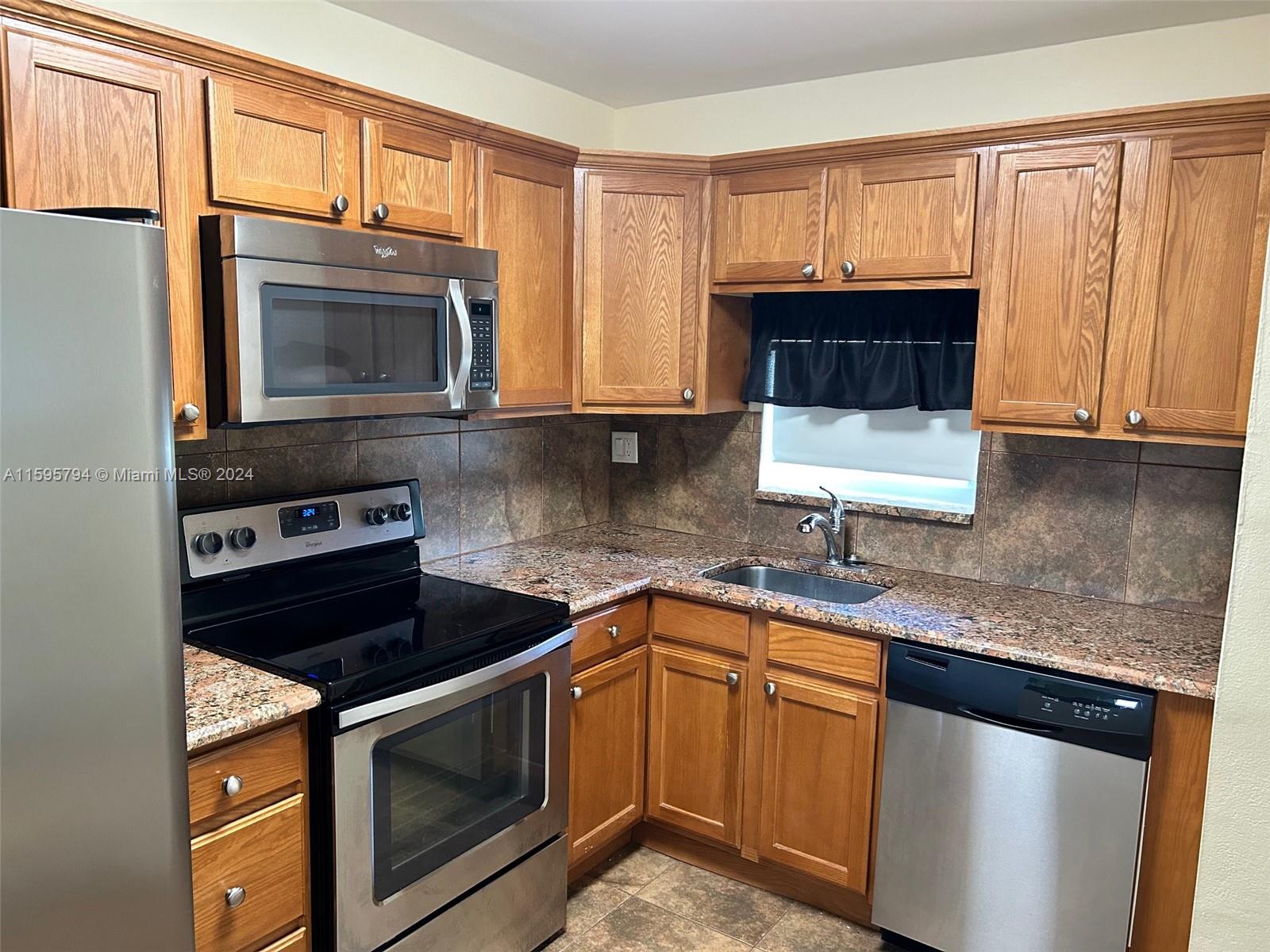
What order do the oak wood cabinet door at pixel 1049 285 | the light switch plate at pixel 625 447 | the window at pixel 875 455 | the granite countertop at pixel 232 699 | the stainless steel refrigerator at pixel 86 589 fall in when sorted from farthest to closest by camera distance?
the light switch plate at pixel 625 447 → the window at pixel 875 455 → the oak wood cabinet door at pixel 1049 285 → the granite countertop at pixel 232 699 → the stainless steel refrigerator at pixel 86 589

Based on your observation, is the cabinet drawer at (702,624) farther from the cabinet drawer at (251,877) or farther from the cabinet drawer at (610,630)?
the cabinet drawer at (251,877)

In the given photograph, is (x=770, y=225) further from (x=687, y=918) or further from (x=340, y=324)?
(x=687, y=918)

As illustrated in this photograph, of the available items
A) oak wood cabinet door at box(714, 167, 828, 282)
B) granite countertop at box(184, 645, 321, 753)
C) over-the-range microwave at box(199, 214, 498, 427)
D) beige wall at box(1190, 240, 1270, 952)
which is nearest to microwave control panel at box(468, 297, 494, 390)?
over-the-range microwave at box(199, 214, 498, 427)

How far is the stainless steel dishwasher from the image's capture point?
2.08 metres

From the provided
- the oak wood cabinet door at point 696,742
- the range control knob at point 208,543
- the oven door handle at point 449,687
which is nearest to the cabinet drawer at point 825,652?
the oak wood cabinet door at point 696,742

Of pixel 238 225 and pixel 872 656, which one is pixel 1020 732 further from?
pixel 238 225

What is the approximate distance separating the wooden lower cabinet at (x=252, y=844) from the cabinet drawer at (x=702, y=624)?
1.22 m

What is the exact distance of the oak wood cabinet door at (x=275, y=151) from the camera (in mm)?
1891

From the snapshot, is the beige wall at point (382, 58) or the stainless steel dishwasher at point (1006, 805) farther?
the beige wall at point (382, 58)

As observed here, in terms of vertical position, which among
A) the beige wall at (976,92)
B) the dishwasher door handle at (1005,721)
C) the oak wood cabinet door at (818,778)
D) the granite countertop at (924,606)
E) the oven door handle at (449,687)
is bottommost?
the oak wood cabinet door at (818,778)

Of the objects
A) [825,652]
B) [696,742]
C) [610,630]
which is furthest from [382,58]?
[696,742]

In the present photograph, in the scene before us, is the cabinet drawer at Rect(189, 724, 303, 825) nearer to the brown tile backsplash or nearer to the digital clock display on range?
the digital clock display on range

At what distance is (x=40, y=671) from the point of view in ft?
3.33

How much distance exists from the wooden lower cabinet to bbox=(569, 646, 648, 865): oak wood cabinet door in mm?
873
